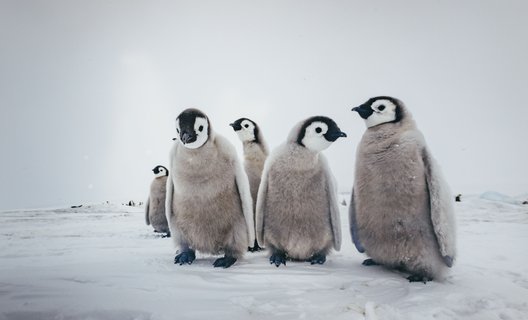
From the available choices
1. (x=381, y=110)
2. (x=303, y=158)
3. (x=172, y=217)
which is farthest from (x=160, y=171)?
(x=381, y=110)

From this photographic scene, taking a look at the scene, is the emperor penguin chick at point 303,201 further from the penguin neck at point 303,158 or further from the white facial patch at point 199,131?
the white facial patch at point 199,131

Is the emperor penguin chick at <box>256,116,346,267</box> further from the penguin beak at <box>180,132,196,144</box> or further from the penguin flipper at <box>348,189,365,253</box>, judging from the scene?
the penguin beak at <box>180,132,196,144</box>

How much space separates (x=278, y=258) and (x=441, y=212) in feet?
2.24

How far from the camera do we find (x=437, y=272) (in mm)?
1295

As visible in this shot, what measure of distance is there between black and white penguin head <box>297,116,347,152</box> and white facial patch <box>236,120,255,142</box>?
2.95 feet

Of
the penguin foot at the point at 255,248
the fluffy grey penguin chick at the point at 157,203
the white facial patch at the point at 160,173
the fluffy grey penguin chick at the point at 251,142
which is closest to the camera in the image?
the penguin foot at the point at 255,248

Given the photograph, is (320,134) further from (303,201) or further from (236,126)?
(236,126)

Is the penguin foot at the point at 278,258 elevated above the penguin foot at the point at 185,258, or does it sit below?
below

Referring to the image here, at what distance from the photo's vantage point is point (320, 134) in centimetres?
162

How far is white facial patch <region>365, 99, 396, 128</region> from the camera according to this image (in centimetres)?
148

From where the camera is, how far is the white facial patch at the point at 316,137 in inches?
63.6

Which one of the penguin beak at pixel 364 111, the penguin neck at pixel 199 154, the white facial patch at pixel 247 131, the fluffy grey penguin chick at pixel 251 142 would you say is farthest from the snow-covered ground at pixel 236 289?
the white facial patch at pixel 247 131

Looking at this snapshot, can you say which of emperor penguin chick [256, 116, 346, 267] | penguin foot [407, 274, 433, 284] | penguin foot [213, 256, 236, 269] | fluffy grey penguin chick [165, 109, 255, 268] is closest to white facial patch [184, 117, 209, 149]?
fluffy grey penguin chick [165, 109, 255, 268]

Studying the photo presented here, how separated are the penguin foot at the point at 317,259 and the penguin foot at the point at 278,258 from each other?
0.13m
